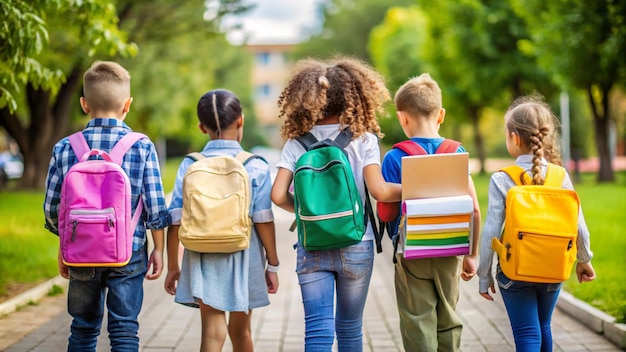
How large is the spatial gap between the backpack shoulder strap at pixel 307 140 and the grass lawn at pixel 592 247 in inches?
132

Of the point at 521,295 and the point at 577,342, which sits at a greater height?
the point at 521,295

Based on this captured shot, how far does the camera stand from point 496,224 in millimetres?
4148

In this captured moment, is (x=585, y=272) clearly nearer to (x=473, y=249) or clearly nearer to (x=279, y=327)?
(x=473, y=249)

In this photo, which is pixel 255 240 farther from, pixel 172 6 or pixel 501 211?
pixel 172 6

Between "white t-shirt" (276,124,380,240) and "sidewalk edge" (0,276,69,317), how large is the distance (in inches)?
164

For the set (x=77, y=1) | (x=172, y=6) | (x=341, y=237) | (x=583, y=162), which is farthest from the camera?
(x=583, y=162)

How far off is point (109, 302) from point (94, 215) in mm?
494

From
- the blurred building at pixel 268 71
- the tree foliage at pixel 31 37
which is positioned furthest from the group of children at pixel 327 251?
the blurred building at pixel 268 71

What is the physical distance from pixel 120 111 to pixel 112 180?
472 mm

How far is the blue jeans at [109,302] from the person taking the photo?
4.04 m

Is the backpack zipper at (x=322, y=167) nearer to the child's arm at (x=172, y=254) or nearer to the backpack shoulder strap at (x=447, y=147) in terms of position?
the backpack shoulder strap at (x=447, y=147)

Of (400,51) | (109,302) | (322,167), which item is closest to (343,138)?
(322,167)

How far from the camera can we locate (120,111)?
421 cm

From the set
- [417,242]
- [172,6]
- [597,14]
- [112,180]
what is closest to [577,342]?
[417,242]
